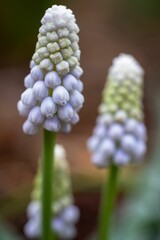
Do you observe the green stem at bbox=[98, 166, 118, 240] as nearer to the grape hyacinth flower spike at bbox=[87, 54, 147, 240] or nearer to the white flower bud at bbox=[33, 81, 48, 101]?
the grape hyacinth flower spike at bbox=[87, 54, 147, 240]

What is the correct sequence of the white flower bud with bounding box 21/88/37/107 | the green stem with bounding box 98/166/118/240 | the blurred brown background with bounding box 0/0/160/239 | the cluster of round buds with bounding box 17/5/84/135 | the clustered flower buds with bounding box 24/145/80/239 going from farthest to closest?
the blurred brown background with bounding box 0/0/160/239
the clustered flower buds with bounding box 24/145/80/239
the green stem with bounding box 98/166/118/240
the white flower bud with bounding box 21/88/37/107
the cluster of round buds with bounding box 17/5/84/135

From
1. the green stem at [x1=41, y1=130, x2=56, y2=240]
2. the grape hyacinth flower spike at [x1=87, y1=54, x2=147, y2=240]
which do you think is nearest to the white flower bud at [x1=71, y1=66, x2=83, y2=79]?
the green stem at [x1=41, y1=130, x2=56, y2=240]

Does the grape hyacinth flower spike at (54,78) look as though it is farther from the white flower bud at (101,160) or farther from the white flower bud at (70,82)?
the white flower bud at (101,160)

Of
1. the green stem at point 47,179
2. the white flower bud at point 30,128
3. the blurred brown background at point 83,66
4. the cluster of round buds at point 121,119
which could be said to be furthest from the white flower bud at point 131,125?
the blurred brown background at point 83,66

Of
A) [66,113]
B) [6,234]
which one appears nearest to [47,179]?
[66,113]

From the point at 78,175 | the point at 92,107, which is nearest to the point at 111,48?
the point at 92,107
